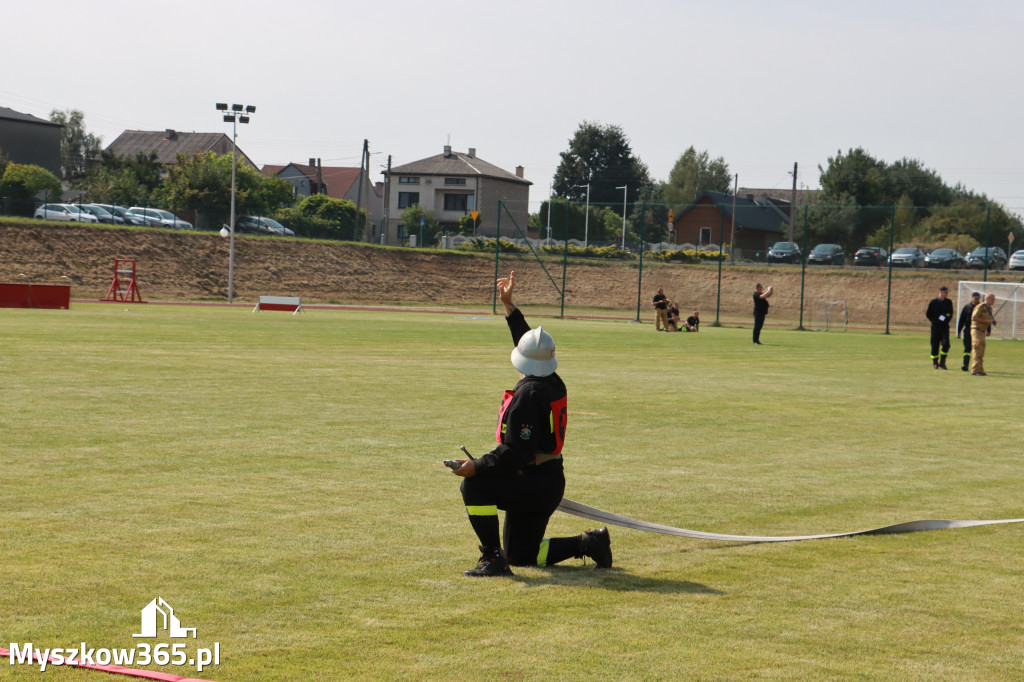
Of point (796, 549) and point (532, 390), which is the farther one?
point (796, 549)

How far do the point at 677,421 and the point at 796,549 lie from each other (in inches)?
271

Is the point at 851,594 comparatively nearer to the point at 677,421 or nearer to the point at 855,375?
the point at 677,421

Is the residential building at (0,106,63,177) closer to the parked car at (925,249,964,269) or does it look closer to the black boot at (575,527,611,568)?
the parked car at (925,249,964,269)

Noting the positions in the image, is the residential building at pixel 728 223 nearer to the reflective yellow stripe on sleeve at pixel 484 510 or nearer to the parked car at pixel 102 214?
the parked car at pixel 102 214

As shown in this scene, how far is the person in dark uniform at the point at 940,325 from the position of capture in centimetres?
2559

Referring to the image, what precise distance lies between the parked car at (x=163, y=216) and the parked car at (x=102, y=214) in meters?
1.43

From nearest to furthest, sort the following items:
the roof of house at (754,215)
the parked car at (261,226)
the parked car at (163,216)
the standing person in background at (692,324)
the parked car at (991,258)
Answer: the standing person in background at (692,324) < the parked car at (991,258) < the parked car at (163,216) < the parked car at (261,226) < the roof of house at (754,215)

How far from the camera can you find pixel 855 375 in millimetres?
23359

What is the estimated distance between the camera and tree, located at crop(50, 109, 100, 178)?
442ft

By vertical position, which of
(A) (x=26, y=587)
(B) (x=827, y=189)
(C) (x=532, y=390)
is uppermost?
(B) (x=827, y=189)

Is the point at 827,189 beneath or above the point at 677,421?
above

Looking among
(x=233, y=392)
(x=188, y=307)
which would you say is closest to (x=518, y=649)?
(x=233, y=392)

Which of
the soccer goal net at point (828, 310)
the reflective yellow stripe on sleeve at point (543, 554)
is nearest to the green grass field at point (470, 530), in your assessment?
the reflective yellow stripe on sleeve at point (543, 554)

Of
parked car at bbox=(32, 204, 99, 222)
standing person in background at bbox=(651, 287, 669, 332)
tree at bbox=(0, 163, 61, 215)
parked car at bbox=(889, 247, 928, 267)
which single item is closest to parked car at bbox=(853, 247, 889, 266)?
parked car at bbox=(889, 247, 928, 267)
